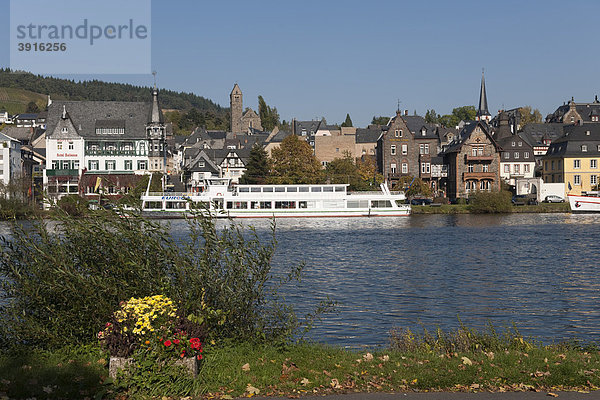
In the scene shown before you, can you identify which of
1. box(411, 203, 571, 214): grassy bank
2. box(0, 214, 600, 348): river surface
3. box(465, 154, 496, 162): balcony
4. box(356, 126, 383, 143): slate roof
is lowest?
box(0, 214, 600, 348): river surface

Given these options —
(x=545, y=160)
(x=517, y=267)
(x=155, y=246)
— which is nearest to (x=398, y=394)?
(x=155, y=246)

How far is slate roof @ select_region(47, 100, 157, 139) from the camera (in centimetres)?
10894

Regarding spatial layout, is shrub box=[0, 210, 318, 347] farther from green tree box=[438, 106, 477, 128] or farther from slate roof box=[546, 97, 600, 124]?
green tree box=[438, 106, 477, 128]

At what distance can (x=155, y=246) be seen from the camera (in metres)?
12.3

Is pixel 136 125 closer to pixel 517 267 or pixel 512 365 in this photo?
pixel 517 267

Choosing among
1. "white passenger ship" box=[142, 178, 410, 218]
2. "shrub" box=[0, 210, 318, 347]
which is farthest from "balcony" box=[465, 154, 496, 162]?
"shrub" box=[0, 210, 318, 347]

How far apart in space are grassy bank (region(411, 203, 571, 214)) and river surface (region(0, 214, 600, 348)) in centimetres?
2573

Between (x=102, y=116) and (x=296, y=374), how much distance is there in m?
107

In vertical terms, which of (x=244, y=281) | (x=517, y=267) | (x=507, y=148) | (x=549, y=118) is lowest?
(x=517, y=267)

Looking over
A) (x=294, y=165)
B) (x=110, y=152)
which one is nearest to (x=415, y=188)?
(x=294, y=165)

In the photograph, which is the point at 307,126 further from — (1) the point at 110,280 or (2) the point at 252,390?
(2) the point at 252,390

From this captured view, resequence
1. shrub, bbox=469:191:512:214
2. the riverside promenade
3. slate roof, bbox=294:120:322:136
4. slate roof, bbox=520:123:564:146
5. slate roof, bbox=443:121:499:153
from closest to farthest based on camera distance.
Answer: the riverside promenade
shrub, bbox=469:191:512:214
slate roof, bbox=443:121:499:153
slate roof, bbox=520:123:564:146
slate roof, bbox=294:120:322:136

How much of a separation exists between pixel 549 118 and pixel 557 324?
484 ft

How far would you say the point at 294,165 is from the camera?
333 feet
